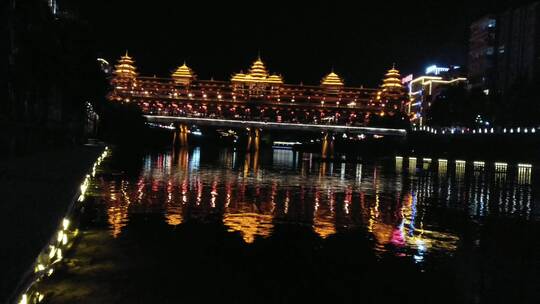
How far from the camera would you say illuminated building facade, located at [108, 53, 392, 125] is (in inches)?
5896

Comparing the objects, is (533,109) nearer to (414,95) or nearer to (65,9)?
(65,9)

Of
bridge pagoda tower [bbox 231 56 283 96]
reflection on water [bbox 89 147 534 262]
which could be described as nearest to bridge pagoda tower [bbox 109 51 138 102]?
bridge pagoda tower [bbox 231 56 283 96]

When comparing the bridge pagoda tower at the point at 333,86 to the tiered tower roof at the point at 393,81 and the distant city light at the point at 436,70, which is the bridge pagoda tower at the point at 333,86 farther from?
the distant city light at the point at 436,70

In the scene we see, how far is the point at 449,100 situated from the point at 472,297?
118 m

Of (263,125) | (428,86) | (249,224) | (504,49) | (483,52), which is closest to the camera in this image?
(249,224)

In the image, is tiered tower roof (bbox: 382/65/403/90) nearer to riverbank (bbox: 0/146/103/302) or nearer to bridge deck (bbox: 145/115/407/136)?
bridge deck (bbox: 145/115/407/136)

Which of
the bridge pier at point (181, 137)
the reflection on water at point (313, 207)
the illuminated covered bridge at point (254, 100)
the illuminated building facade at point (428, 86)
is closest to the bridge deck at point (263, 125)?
the bridge pier at point (181, 137)

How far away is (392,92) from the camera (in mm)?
159625

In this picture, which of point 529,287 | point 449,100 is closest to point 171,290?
point 529,287

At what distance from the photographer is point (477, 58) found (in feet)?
463

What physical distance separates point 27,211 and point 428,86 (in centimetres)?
17130

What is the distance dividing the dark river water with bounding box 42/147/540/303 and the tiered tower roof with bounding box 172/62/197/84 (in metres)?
146

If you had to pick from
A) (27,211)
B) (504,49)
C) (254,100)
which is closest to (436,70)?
(504,49)

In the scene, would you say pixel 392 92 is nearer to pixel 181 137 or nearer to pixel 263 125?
pixel 263 125
